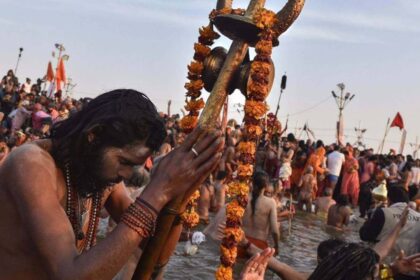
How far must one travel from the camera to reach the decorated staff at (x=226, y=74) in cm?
225

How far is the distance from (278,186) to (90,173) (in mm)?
12107

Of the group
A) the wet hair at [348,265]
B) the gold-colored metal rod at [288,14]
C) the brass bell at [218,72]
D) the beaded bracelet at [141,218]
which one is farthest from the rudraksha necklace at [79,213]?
the gold-colored metal rod at [288,14]

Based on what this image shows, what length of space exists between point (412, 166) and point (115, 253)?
19938mm

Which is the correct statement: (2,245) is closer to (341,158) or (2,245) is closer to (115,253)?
(115,253)

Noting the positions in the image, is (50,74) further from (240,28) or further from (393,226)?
(240,28)

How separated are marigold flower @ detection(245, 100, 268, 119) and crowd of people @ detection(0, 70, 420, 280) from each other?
553 millimetres

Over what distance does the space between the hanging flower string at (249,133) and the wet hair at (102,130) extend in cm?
80

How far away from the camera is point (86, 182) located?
2350 millimetres

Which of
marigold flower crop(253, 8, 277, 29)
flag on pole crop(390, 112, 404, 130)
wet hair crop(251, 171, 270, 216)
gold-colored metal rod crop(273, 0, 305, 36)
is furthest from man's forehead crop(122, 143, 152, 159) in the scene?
flag on pole crop(390, 112, 404, 130)

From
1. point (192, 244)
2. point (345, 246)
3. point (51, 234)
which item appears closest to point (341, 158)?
point (192, 244)

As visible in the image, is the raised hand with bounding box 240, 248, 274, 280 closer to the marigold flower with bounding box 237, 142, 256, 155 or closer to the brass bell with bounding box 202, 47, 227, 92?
the brass bell with bounding box 202, 47, 227, 92

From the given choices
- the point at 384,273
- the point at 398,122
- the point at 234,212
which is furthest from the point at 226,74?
the point at 398,122

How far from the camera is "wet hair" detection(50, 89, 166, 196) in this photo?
2182 millimetres

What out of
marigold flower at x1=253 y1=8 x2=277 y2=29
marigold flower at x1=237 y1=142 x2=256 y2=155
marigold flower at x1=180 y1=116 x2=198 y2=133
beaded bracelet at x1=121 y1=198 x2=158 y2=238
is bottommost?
beaded bracelet at x1=121 y1=198 x2=158 y2=238
